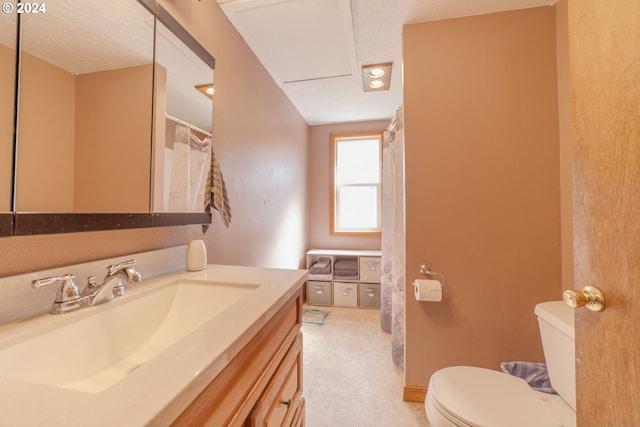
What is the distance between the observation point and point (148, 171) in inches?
38.9

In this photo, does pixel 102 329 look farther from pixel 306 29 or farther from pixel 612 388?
pixel 306 29

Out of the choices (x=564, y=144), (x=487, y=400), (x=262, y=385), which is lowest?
(x=487, y=400)

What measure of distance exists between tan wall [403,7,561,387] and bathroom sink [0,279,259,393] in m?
1.23

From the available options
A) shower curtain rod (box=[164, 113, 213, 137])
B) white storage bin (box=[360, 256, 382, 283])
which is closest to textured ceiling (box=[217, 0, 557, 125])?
shower curtain rod (box=[164, 113, 213, 137])

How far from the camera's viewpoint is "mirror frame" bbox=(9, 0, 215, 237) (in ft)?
2.02

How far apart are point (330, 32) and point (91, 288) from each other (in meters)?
1.85

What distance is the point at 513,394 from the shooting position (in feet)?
3.50

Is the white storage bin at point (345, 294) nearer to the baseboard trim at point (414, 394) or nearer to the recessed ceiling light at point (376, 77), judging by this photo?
the baseboard trim at point (414, 394)

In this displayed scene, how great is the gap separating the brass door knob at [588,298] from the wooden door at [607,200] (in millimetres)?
12

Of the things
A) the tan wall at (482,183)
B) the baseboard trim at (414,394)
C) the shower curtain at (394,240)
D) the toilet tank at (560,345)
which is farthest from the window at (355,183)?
the toilet tank at (560,345)

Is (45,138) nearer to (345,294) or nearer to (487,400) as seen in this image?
(487,400)

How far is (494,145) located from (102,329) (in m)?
1.96

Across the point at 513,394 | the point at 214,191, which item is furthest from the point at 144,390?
the point at 513,394

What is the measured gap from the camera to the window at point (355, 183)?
347 centimetres
